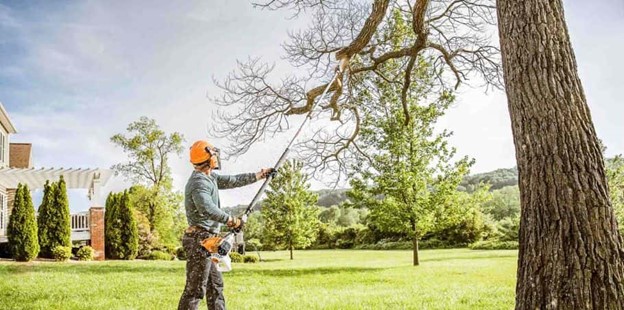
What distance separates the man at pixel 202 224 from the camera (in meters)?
3.53

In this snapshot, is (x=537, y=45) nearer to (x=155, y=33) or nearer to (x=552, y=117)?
(x=552, y=117)

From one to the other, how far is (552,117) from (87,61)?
1482cm

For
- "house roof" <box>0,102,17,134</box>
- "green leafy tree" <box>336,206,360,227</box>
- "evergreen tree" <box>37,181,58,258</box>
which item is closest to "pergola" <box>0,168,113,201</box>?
"evergreen tree" <box>37,181,58,258</box>

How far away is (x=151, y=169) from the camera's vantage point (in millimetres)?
21016

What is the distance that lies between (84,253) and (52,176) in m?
2.81

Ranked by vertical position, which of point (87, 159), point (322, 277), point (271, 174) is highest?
point (87, 159)

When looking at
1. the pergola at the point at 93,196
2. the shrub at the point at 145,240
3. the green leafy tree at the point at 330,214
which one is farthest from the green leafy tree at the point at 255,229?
the pergola at the point at 93,196

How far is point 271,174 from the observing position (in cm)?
407

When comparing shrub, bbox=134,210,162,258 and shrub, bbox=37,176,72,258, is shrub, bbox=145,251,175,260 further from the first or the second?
shrub, bbox=37,176,72,258

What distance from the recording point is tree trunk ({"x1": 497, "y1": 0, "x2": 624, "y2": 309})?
272 cm

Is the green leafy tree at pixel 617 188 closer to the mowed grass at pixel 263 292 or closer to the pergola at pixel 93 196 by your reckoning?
the mowed grass at pixel 263 292

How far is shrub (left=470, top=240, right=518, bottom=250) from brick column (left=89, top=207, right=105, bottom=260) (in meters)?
12.8

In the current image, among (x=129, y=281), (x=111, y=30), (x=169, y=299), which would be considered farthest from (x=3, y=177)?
(x=169, y=299)

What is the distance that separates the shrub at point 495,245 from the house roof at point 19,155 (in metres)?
16.0
